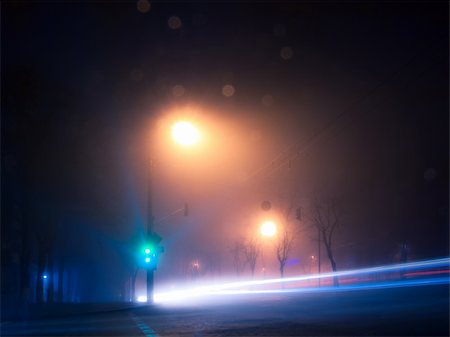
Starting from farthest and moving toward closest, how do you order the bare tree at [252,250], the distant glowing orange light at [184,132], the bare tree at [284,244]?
the bare tree at [252,250] → the bare tree at [284,244] → the distant glowing orange light at [184,132]

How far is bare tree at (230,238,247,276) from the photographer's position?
105588 mm

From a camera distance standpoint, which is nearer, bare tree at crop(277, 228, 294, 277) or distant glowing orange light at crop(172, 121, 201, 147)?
distant glowing orange light at crop(172, 121, 201, 147)

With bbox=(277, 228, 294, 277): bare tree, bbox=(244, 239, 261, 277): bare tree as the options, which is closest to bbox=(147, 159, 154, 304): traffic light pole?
bbox=(277, 228, 294, 277): bare tree

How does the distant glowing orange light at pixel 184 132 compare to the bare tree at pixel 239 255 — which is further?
the bare tree at pixel 239 255

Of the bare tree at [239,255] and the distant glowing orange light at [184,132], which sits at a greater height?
the distant glowing orange light at [184,132]

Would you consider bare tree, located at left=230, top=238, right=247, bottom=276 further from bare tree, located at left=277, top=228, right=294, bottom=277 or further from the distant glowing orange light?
the distant glowing orange light

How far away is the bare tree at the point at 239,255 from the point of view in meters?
106

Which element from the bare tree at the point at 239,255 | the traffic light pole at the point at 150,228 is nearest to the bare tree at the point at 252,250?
the bare tree at the point at 239,255

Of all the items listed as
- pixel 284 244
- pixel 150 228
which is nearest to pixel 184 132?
pixel 150 228

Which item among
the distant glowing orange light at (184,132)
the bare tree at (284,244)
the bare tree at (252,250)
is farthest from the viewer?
the bare tree at (252,250)

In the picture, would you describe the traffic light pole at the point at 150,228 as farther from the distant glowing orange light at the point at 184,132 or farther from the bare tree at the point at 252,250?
A: the bare tree at the point at 252,250

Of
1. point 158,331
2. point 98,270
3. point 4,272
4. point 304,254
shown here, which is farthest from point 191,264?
point 158,331

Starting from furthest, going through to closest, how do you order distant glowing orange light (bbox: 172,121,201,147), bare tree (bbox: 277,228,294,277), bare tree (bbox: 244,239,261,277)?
1. bare tree (bbox: 244,239,261,277)
2. bare tree (bbox: 277,228,294,277)
3. distant glowing orange light (bbox: 172,121,201,147)

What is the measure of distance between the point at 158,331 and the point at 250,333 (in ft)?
10.3
